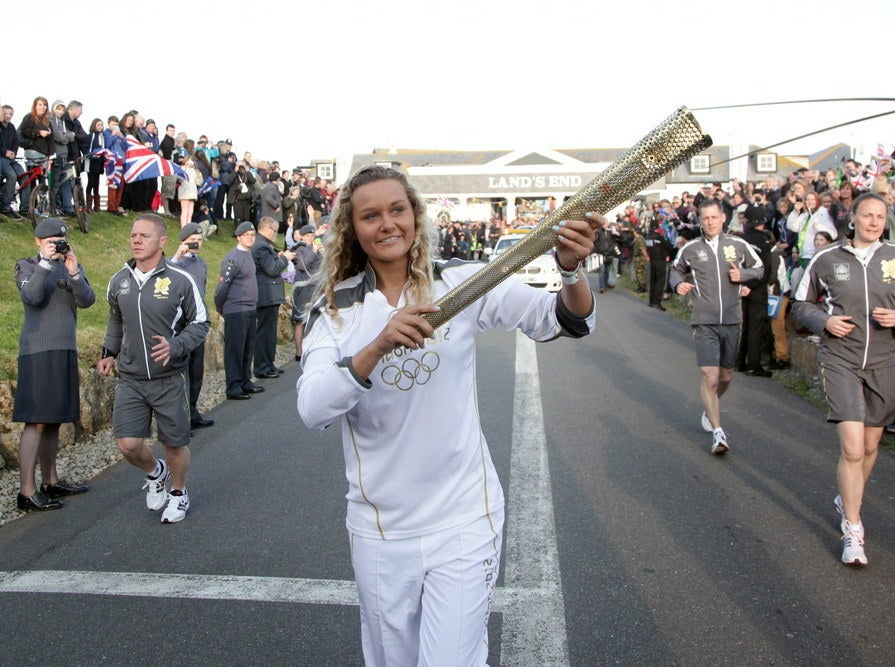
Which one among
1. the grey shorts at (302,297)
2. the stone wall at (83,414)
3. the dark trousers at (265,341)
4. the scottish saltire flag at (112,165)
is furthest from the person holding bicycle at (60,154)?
the grey shorts at (302,297)

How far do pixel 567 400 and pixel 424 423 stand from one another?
22.6ft

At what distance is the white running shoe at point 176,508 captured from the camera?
217 inches

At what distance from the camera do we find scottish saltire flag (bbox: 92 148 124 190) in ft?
51.1

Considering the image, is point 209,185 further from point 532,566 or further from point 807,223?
point 532,566

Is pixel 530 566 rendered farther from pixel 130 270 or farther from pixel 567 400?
pixel 567 400

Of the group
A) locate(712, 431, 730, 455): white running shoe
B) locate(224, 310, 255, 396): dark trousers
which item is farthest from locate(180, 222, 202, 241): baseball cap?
locate(712, 431, 730, 455): white running shoe

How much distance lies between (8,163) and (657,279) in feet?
45.9

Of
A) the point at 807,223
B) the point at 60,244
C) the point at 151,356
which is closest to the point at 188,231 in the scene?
the point at 60,244

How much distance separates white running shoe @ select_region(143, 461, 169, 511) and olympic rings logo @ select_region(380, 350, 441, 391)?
13.0 feet

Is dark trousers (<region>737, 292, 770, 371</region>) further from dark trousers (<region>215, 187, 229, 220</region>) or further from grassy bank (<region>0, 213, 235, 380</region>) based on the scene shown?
dark trousers (<region>215, 187, 229, 220</region>)

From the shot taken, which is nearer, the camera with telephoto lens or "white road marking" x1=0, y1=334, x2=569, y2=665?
"white road marking" x1=0, y1=334, x2=569, y2=665

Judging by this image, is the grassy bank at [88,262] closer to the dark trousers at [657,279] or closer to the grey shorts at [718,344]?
the grey shorts at [718,344]

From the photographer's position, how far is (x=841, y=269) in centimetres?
507

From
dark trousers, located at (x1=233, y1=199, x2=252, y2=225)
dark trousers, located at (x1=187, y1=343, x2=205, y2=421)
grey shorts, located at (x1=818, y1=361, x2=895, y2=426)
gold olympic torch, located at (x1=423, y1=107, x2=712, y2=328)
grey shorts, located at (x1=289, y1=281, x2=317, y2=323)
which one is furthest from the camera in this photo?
dark trousers, located at (x1=233, y1=199, x2=252, y2=225)
